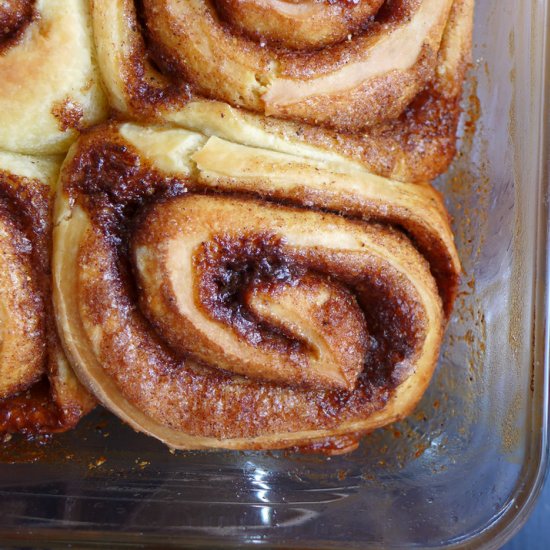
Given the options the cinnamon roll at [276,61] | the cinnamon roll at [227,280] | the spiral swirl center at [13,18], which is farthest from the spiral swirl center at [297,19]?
the spiral swirl center at [13,18]

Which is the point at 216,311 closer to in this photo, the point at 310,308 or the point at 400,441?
the point at 310,308

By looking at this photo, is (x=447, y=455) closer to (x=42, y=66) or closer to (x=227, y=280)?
(x=227, y=280)

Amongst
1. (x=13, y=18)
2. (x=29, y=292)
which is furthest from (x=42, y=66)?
(x=29, y=292)

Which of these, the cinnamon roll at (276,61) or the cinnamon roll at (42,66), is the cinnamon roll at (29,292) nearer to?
the cinnamon roll at (42,66)

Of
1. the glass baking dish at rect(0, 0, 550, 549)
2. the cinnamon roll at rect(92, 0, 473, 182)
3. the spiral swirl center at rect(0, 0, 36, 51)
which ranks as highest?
the spiral swirl center at rect(0, 0, 36, 51)

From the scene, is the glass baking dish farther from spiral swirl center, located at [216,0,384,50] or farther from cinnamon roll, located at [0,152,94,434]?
spiral swirl center, located at [216,0,384,50]

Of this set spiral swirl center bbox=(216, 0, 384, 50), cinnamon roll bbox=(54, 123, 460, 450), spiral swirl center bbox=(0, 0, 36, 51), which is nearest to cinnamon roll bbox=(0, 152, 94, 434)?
cinnamon roll bbox=(54, 123, 460, 450)
